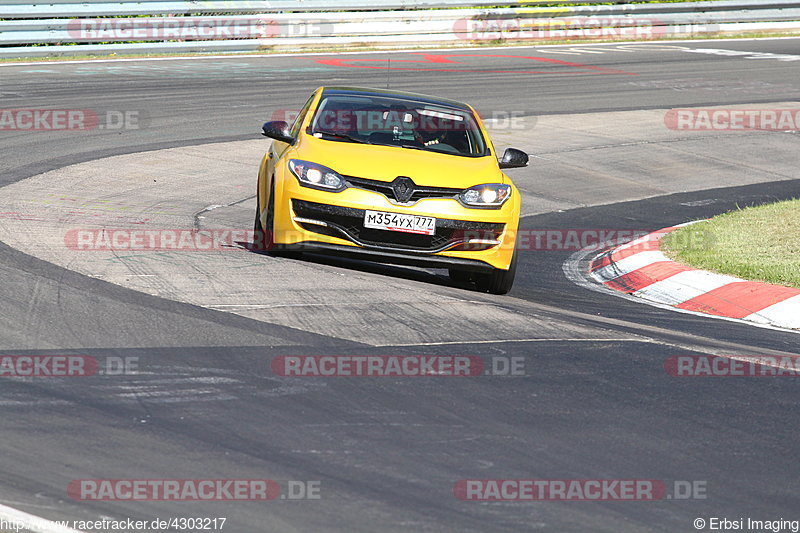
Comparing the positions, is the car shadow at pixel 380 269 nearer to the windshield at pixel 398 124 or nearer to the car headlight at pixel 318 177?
the car headlight at pixel 318 177

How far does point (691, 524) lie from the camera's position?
15.0 feet

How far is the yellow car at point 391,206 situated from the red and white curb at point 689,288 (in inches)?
59.6

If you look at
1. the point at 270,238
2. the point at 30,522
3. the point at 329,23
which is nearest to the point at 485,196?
the point at 270,238

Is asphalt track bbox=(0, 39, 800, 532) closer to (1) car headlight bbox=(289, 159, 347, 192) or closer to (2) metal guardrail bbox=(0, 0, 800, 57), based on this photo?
(1) car headlight bbox=(289, 159, 347, 192)

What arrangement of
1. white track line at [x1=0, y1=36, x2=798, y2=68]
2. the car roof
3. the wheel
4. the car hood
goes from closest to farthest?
the car hood < the wheel < the car roof < white track line at [x1=0, y1=36, x2=798, y2=68]

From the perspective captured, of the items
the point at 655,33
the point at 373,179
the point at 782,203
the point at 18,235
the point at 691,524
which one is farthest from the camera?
the point at 655,33

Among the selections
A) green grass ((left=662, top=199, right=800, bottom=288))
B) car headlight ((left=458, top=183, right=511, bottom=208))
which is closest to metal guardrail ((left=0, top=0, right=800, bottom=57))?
green grass ((left=662, top=199, right=800, bottom=288))

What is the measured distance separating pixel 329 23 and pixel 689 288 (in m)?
18.8

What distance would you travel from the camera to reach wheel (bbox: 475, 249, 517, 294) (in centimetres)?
954

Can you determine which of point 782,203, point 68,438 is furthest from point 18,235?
point 782,203

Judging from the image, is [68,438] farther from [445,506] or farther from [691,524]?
[691,524]

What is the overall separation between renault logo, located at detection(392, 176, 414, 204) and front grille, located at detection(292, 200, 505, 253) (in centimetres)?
26

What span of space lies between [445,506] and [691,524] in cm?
92

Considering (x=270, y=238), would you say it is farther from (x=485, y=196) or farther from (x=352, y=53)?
(x=352, y=53)
